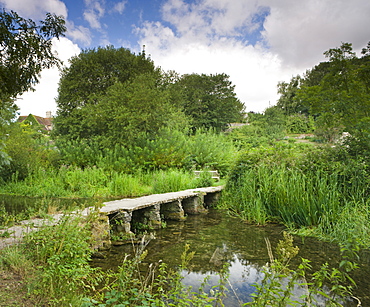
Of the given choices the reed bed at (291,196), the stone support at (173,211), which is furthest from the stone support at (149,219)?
the reed bed at (291,196)

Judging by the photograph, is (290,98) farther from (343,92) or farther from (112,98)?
(343,92)

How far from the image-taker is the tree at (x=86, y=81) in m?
15.2

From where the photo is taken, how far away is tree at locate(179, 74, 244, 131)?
33375 mm

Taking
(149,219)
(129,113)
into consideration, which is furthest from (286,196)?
(129,113)

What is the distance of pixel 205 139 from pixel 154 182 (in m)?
6.66

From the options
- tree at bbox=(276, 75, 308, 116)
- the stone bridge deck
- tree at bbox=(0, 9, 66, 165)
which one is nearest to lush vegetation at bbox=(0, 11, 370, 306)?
tree at bbox=(0, 9, 66, 165)

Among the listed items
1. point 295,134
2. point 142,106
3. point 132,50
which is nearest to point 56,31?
point 142,106

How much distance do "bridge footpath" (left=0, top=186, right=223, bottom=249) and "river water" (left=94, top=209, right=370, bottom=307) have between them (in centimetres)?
36

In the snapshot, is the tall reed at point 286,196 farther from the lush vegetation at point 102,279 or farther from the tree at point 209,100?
the tree at point 209,100

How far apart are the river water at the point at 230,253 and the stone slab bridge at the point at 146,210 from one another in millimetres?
449

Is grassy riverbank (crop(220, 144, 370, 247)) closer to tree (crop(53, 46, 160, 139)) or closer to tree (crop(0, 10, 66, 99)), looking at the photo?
tree (crop(0, 10, 66, 99))

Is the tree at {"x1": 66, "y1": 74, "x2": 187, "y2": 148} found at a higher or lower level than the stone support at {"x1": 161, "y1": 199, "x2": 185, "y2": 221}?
higher

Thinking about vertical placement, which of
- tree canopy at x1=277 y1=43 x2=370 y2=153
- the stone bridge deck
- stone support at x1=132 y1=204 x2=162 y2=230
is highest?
tree canopy at x1=277 y1=43 x2=370 y2=153

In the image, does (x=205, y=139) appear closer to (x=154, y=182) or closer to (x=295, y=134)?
(x=154, y=182)
